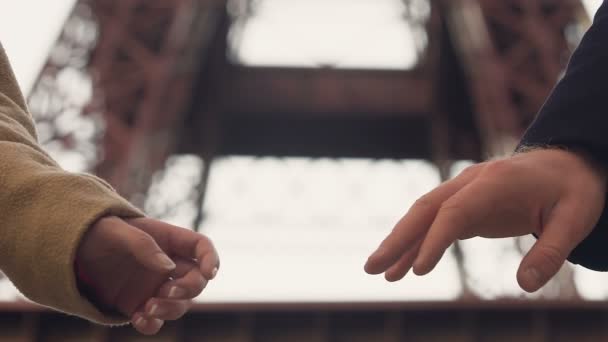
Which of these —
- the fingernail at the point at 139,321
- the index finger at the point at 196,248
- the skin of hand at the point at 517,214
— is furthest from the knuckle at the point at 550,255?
the fingernail at the point at 139,321

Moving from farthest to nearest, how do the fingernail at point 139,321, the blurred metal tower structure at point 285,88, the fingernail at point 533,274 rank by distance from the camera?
the blurred metal tower structure at point 285,88, the fingernail at point 139,321, the fingernail at point 533,274

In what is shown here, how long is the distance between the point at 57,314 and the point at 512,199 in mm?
5601

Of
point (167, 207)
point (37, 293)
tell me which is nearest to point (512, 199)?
point (37, 293)

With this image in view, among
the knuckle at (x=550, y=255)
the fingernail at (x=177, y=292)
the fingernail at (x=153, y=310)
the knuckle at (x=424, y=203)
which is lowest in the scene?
the fingernail at (x=153, y=310)

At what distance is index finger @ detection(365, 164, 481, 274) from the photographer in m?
1.20

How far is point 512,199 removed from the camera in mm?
1192

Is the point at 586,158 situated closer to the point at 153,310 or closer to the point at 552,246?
the point at 552,246

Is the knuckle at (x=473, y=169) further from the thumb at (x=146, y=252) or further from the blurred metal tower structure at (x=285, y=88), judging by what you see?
the blurred metal tower structure at (x=285, y=88)

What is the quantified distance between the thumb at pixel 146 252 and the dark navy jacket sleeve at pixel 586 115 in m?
0.66

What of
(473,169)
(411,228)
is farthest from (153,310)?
(473,169)

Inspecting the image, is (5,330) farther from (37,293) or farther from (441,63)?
(441,63)

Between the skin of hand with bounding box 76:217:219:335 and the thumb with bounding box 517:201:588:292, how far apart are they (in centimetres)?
52

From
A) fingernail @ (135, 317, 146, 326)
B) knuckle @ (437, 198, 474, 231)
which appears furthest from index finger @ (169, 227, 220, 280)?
knuckle @ (437, 198, 474, 231)

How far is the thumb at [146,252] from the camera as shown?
1.22 meters
